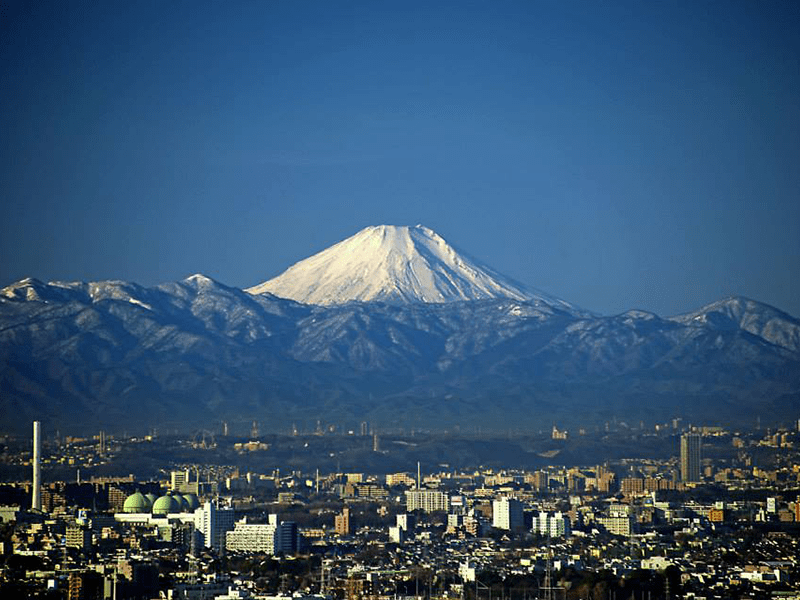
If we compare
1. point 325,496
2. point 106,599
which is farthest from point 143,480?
point 106,599

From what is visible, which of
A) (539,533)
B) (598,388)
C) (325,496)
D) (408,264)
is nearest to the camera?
(539,533)

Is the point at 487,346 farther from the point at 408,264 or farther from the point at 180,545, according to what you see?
the point at 180,545

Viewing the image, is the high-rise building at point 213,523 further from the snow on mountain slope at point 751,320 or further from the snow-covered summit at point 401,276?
the snow-covered summit at point 401,276

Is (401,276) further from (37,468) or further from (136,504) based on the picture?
(136,504)

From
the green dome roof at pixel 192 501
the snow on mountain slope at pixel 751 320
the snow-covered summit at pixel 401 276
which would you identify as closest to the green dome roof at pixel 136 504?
the green dome roof at pixel 192 501

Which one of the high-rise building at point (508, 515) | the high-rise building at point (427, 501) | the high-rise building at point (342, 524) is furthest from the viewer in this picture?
the high-rise building at point (427, 501)

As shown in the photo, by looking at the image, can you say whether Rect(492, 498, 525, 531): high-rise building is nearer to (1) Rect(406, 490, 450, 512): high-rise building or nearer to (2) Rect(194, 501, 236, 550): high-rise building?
(1) Rect(406, 490, 450, 512): high-rise building

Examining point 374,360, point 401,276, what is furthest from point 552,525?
point 401,276
